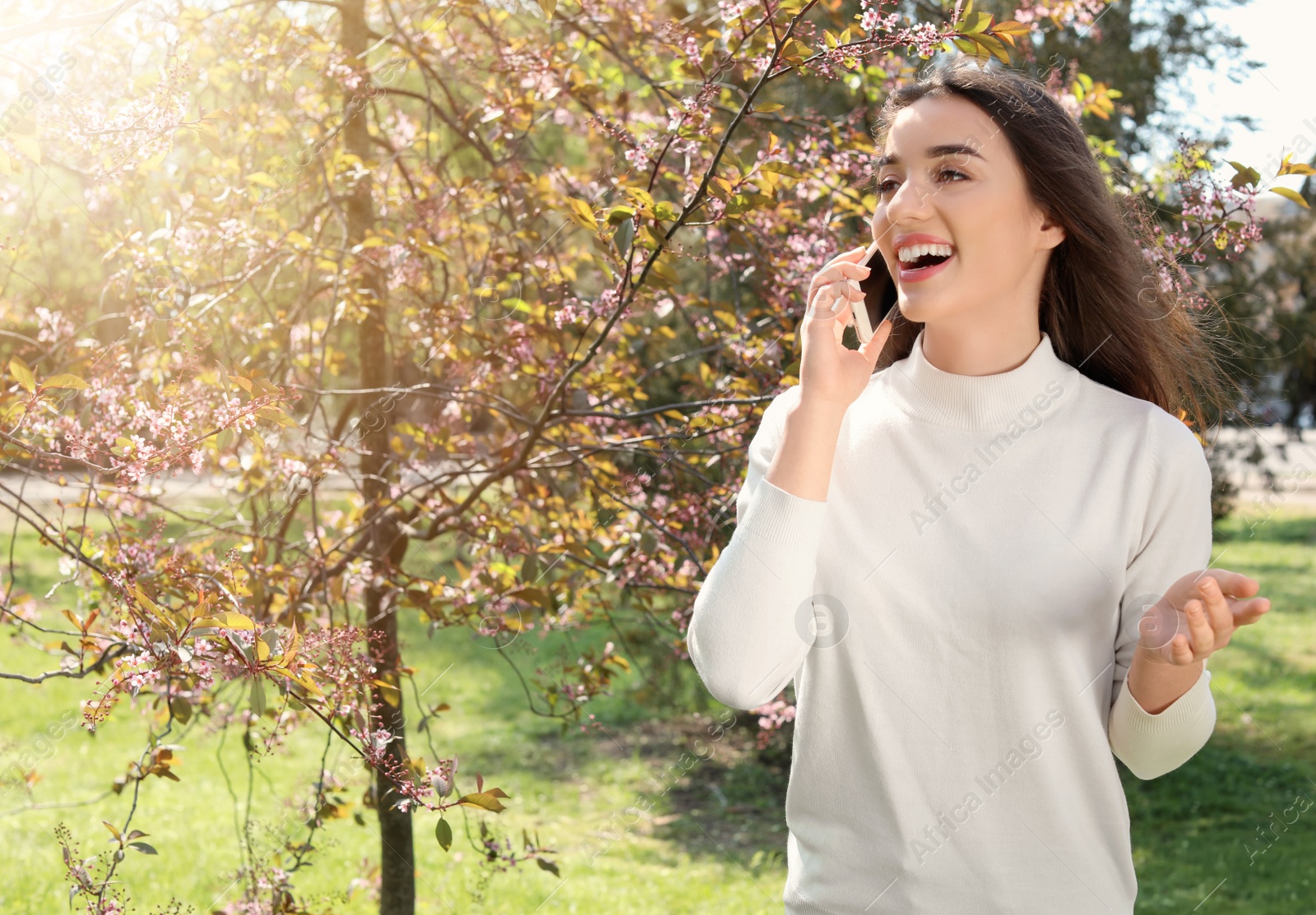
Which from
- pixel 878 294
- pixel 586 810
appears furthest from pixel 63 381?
pixel 586 810

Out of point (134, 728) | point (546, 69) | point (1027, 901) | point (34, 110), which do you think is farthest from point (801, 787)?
point (134, 728)

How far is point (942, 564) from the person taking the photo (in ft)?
4.84

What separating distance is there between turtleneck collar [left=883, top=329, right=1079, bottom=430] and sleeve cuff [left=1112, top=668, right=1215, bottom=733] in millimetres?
403

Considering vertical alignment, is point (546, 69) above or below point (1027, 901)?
above

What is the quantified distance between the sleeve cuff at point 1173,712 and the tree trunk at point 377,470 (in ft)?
5.77

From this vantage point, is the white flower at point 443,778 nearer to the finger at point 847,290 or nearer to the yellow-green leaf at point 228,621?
the yellow-green leaf at point 228,621

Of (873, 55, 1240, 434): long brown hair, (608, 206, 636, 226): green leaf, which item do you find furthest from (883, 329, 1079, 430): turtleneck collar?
(608, 206, 636, 226): green leaf

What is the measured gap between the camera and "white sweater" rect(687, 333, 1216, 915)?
138cm

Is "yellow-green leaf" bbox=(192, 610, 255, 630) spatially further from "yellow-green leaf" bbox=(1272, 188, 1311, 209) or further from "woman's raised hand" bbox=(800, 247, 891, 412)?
"yellow-green leaf" bbox=(1272, 188, 1311, 209)

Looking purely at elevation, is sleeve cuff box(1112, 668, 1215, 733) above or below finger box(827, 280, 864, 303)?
below

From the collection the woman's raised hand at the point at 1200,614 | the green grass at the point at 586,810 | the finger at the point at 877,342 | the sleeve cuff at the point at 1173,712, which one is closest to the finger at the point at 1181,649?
the woman's raised hand at the point at 1200,614

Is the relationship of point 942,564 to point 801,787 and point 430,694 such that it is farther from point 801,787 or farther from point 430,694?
point 430,694

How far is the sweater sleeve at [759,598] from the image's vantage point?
1.35 m

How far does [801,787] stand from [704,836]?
179 inches
